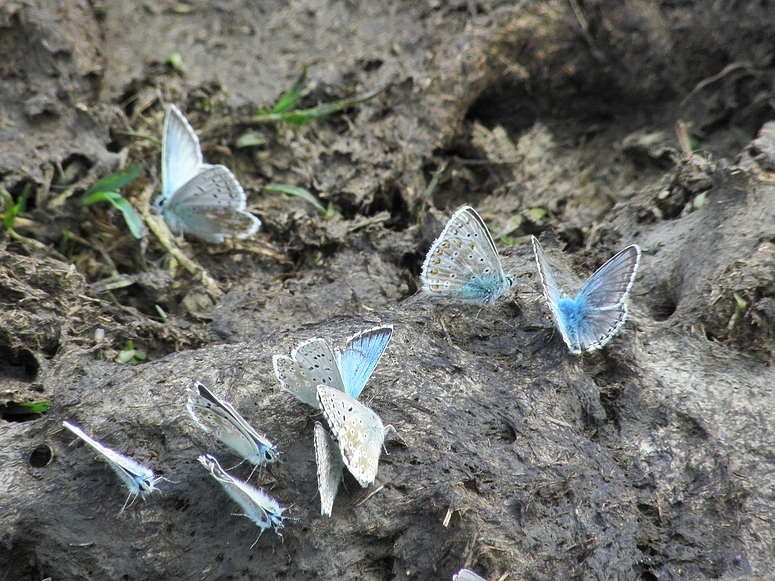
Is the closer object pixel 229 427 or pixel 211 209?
pixel 229 427

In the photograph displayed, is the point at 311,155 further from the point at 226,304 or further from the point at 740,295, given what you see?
the point at 740,295

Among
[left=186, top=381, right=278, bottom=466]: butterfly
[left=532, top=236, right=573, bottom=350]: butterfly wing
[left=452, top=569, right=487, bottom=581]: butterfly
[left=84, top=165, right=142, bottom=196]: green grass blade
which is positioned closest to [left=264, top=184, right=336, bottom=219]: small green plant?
[left=84, top=165, right=142, bottom=196]: green grass blade

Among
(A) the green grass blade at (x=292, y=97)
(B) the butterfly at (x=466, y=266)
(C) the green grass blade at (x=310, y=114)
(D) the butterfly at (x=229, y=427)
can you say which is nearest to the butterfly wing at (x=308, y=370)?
(D) the butterfly at (x=229, y=427)

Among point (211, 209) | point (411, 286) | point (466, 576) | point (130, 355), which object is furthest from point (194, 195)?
point (466, 576)

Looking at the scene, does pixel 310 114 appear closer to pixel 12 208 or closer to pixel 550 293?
pixel 12 208

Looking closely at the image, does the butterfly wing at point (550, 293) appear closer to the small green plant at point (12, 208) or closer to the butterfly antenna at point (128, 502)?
the butterfly antenna at point (128, 502)

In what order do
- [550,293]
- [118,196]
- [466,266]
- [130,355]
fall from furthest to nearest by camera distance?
1. [118,196]
2. [130,355]
3. [466,266]
4. [550,293]

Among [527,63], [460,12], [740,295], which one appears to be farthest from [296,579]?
[460,12]
